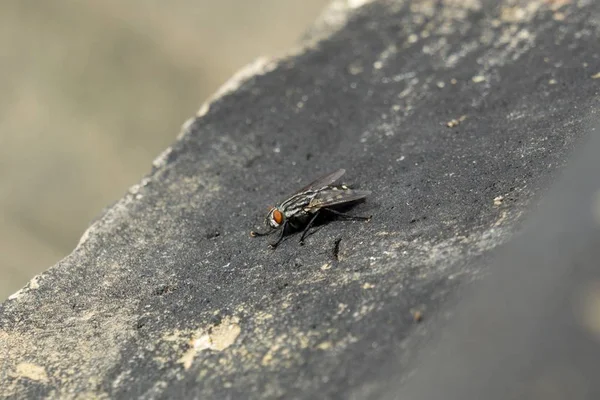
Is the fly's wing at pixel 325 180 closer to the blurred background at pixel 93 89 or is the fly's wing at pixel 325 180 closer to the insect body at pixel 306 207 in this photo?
the insect body at pixel 306 207

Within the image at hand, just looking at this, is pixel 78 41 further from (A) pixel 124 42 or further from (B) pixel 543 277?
(B) pixel 543 277

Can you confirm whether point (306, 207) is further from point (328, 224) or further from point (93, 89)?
point (93, 89)

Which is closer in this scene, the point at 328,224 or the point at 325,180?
the point at 328,224

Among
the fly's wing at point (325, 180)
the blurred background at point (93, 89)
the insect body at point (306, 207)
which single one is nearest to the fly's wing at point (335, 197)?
the insect body at point (306, 207)

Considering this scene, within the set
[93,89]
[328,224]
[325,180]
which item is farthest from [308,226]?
[93,89]

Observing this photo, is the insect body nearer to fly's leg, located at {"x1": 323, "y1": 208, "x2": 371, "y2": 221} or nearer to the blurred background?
fly's leg, located at {"x1": 323, "y1": 208, "x2": 371, "y2": 221}

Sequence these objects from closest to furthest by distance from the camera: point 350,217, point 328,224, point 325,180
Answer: point 350,217, point 328,224, point 325,180

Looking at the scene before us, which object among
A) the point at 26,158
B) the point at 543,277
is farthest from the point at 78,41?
the point at 543,277

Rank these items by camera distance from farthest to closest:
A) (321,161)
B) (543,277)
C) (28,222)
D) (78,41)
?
(78,41) < (28,222) < (321,161) < (543,277)

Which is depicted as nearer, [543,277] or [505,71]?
[543,277]
